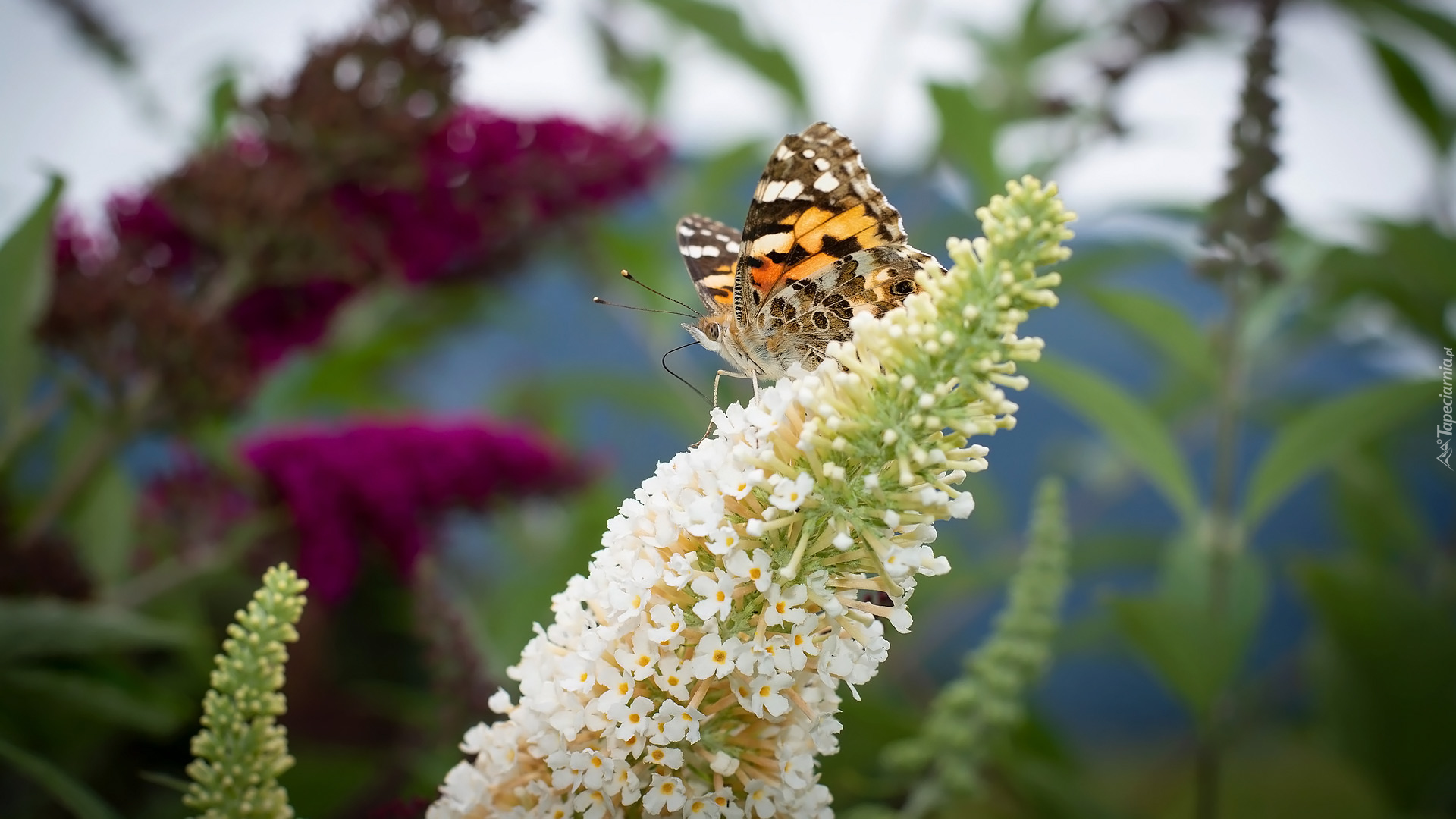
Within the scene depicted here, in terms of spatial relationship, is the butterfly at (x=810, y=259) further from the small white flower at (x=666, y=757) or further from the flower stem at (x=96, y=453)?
the flower stem at (x=96, y=453)

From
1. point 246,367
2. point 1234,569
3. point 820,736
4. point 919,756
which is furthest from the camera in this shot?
point 1234,569

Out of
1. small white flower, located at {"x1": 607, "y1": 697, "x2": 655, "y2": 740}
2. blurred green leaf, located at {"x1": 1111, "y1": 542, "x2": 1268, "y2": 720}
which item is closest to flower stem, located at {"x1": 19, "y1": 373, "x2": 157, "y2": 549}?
small white flower, located at {"x1": 607, "y1": 697, "x2": 655, "y2": 740}

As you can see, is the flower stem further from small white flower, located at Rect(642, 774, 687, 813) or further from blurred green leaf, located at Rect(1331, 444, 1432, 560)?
blurred green leaf, located at Rect(1331, 444, 1432, 560)

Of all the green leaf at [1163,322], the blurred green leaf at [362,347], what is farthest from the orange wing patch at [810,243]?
the blurred green leaf at [362,347]

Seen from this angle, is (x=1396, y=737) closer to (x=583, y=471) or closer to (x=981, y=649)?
(x=981, y=649)

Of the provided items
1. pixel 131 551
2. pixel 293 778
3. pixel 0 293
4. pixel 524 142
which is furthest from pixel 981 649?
pixel 131 551

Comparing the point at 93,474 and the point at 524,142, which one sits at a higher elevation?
the point at 524,142
